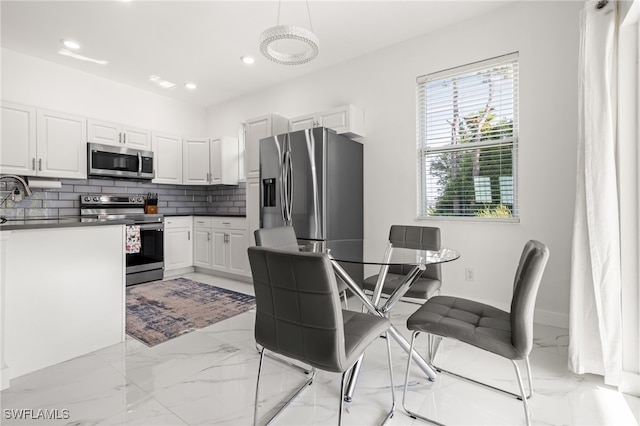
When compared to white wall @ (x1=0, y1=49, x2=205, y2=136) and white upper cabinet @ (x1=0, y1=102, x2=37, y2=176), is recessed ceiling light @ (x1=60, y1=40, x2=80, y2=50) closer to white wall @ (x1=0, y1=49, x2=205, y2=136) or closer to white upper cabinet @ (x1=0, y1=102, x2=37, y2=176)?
white wall @ (x1=0, y1=49, x2=205, y2=136)

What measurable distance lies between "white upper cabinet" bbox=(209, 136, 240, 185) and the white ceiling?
1137mm

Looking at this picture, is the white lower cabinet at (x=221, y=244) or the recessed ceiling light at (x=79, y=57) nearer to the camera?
the recessed ceiling light at (x=79, y=57)

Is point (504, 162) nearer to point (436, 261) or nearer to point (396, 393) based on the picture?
point (436, 261)

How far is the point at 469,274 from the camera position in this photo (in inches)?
119

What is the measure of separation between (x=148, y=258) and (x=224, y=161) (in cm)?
180

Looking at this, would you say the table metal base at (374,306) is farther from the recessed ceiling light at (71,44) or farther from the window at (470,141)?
the recessed ceiling light at (71,44)

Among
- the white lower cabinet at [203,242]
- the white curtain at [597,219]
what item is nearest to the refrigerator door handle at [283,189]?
the white lower cabinet at [203,242]

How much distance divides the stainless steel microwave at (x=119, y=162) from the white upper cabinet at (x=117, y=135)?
0.32ft

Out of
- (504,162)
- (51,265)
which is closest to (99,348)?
(51,265)

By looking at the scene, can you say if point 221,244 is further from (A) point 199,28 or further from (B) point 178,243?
(A) point 199,28

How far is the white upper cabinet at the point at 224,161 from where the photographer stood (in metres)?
4.91

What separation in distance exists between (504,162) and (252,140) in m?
2.96

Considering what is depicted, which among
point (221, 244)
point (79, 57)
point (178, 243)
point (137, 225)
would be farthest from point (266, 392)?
point (79, 57)

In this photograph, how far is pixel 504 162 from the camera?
9.44 ft
